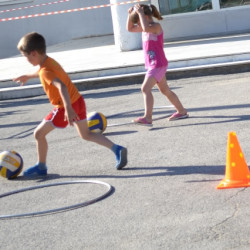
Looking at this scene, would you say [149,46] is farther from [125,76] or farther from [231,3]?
[231,3]

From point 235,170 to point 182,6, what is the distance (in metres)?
13.5

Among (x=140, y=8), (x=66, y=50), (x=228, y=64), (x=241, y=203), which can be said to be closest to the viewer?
(x=241, y=203)

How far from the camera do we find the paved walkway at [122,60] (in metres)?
13.5

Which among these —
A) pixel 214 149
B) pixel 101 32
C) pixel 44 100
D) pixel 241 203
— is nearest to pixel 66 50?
pixel 101 32

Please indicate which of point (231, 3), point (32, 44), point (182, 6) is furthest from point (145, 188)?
point (182, 6)

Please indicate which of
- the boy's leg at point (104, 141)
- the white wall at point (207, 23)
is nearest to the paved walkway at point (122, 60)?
the white wall at point (207, 23)

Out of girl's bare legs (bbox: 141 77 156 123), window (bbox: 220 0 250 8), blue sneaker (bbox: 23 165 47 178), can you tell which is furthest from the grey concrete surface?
window (bbox: 220 0 250 8)

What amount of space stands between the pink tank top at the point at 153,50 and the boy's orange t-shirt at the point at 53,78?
2274 mm

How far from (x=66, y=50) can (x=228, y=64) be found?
7.86 m

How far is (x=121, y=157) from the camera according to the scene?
7.15 metres

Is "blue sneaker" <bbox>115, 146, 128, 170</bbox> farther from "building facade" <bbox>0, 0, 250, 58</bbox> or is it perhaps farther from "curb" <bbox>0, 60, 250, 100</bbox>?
"building facade" <bbox>0, 0, 250, 58</bbox>

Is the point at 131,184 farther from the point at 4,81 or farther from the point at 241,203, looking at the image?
the point at 4,81

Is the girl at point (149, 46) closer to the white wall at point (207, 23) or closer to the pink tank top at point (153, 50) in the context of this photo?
the pink tank top at point (153, 50)

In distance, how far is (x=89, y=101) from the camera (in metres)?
12.4
